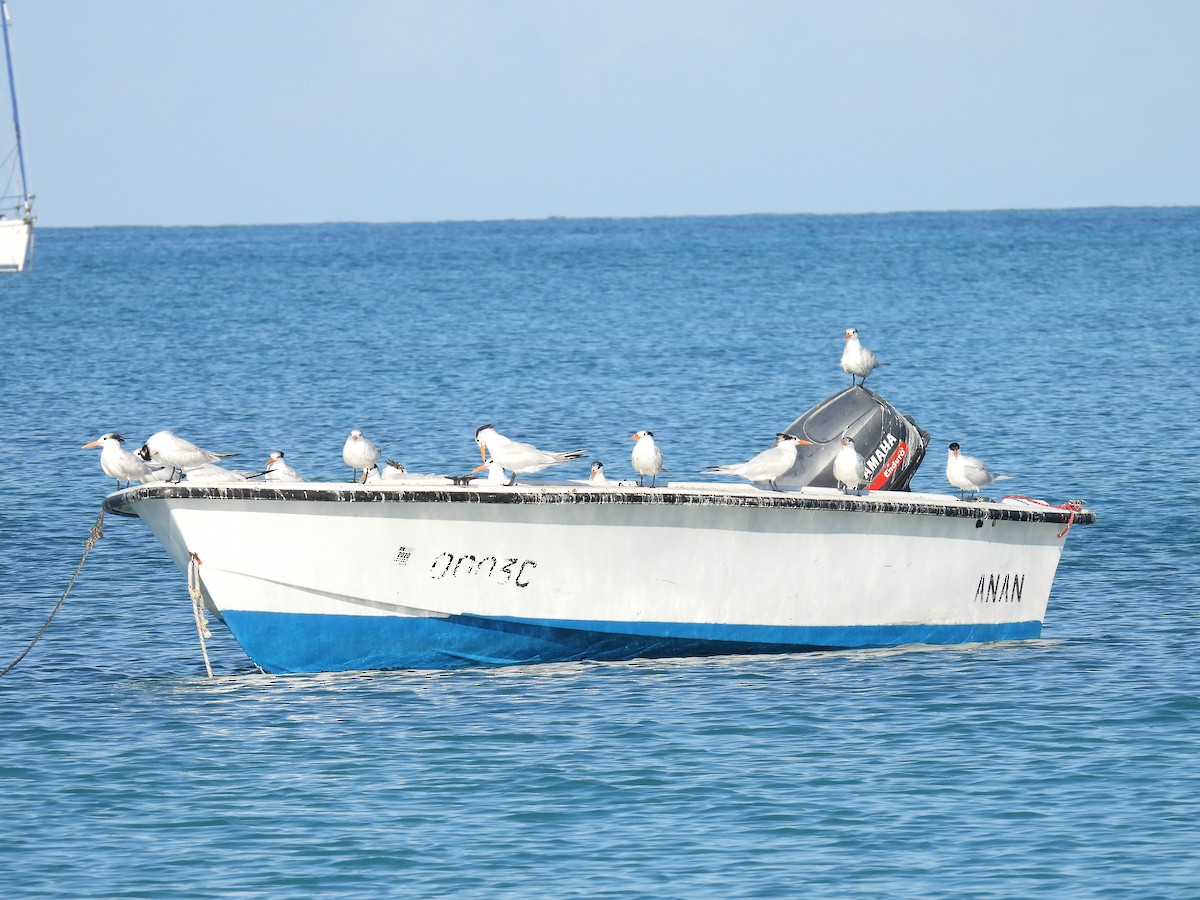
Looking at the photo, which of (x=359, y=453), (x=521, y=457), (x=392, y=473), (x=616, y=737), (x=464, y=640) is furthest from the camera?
(x=392, y=473)

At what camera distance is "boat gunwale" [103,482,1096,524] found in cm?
1437

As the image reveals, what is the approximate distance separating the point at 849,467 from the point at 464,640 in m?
3.47

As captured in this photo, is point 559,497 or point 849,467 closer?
point 559,497

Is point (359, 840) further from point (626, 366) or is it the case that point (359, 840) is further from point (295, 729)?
point (626, 366)

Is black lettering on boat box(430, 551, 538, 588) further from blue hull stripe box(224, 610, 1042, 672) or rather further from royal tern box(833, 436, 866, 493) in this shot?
royal tern box(833, 436, 866, 493)

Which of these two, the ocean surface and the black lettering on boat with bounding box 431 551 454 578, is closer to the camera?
the ocean surface

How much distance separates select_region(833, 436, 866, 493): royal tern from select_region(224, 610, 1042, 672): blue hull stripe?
4.27 ft

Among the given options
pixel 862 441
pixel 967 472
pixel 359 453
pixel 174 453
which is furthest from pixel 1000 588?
pixel 174 453

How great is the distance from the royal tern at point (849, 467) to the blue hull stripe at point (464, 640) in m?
1.30

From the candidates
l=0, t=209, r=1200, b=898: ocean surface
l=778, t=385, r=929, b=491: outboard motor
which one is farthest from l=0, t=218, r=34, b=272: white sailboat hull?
l=778, t=385, r=929, b=491: outboard motor

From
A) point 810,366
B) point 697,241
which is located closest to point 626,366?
point 810,366

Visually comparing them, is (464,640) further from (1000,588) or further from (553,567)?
(1000,588)

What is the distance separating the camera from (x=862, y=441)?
1705 centimetres

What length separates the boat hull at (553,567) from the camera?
14.6 meters
